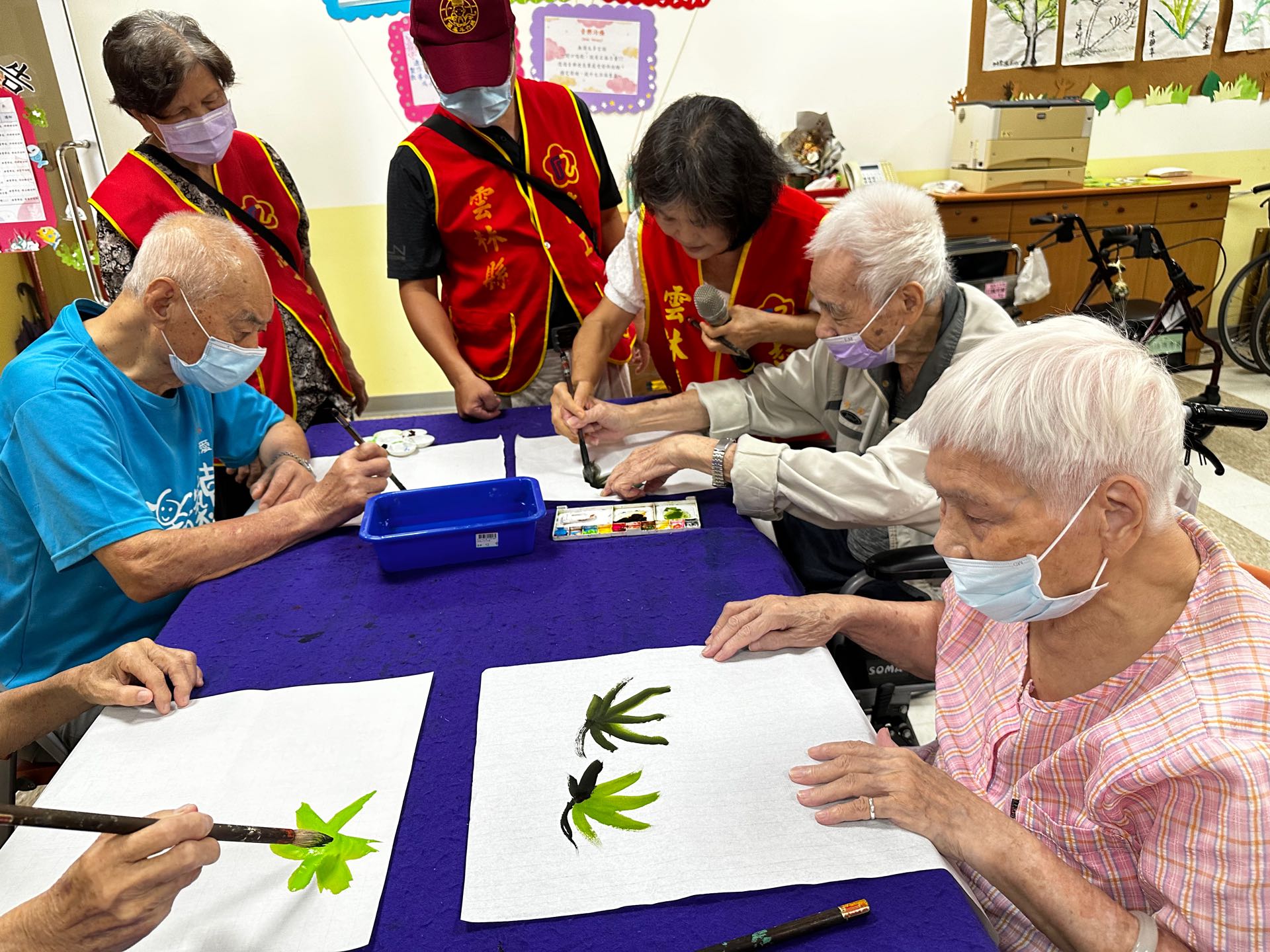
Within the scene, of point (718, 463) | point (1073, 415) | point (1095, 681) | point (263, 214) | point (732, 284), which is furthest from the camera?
point (263, 214)

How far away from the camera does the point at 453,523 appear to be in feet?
4.99

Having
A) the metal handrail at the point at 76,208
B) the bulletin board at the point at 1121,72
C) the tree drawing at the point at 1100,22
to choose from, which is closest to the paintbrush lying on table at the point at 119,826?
the metal handrail at the point at 76,208

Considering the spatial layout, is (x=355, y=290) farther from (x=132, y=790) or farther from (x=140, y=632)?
(x=132, y=790)

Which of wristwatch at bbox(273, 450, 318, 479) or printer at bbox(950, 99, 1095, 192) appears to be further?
printer at bbox(950, 99, 1095, 192)

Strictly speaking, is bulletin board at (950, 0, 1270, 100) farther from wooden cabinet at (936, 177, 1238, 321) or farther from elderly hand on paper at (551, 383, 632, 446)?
elderly hand on paper at (551, 383, 632, 446)

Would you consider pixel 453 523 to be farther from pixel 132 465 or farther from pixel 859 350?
pixel 859 350

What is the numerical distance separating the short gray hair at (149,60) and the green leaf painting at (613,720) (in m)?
1.86

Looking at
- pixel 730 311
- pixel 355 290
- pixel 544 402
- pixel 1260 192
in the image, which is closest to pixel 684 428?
pixel 730 311

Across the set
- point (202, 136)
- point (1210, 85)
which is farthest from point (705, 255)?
point (1210, 85)

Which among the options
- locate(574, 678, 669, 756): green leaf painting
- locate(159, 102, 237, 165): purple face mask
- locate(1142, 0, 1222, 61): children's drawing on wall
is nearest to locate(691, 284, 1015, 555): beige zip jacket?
locate(574, 678, 669, 756): green leaf painting

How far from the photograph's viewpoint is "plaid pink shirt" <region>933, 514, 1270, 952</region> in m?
0.75

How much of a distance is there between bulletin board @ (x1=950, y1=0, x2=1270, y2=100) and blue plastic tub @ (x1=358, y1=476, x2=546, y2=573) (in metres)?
4.06

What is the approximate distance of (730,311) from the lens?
1822 mm

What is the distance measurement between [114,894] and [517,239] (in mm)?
1864
